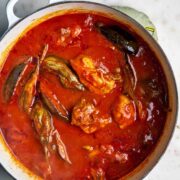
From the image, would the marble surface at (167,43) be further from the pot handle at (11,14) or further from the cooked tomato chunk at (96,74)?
the cooked tomato chunk at (96,74)

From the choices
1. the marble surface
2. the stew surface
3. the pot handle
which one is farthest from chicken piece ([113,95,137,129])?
the pot handle

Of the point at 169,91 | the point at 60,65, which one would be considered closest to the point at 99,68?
the point at 60,65

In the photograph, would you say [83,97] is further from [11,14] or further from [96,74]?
[11,14]

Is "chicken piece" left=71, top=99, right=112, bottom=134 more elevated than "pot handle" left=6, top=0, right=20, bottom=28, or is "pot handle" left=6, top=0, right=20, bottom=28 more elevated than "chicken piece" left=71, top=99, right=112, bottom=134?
"pot handle" left=6, top=0, right=20, bottom=28

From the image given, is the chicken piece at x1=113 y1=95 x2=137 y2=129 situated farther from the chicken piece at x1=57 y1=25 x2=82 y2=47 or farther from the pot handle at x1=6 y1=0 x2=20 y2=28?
the pot handle at x1=6 y1=0 x2=20 y2=28

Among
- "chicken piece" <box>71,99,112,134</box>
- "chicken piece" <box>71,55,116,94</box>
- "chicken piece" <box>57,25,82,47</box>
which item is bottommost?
"chicken piece" <box>71,99,112,134</box>

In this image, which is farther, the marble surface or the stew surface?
the marble surface
